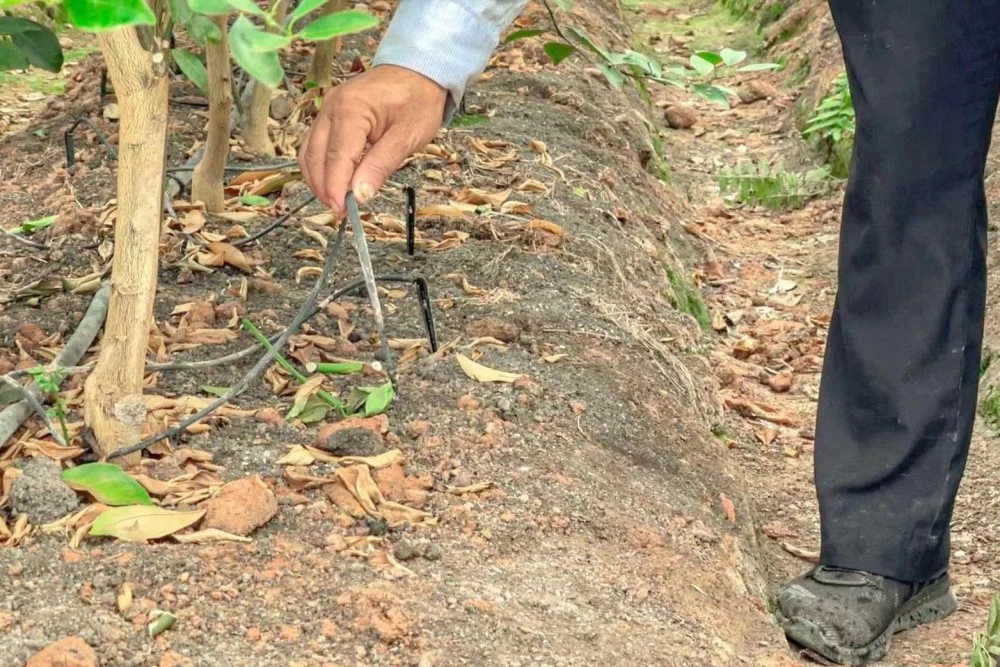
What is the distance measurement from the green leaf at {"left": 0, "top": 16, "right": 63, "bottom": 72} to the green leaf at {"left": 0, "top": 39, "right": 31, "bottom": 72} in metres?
0.03

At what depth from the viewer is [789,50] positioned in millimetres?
7262

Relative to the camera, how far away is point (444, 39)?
81.4 inches

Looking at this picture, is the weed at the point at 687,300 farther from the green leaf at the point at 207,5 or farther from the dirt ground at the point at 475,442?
the green leaf at the point at 207,5

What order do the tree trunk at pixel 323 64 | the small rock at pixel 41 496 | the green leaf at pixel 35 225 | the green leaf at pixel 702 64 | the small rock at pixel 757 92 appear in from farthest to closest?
1. the small rock at pixel 757 92
2. the tree trunk at pixel 323 64
3. the green leaf at pixel 35 225
4. the green leaf at pixel 702 64
5. the small rock at pixel 41 496

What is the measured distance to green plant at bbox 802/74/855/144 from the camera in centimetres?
558

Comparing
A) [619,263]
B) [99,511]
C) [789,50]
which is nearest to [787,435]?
[619,263]

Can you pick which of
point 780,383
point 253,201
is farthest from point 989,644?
point 253,201

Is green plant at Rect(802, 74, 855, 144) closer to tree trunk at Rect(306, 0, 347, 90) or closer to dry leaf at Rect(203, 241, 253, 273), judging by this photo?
tree trunk at Rect(306, 0, 347, 90)

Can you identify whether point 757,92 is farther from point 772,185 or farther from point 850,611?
point 850,611

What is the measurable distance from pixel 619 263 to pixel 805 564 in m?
1.00

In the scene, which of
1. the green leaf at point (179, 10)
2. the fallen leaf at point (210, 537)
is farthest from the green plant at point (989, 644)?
the green leaf at point (179, 10)

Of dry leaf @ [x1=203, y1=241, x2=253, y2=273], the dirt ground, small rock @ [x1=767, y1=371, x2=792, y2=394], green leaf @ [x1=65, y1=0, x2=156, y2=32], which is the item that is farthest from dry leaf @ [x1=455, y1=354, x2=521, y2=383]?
small rock @ [x1=767, y1=371, x2=792, y2=394]

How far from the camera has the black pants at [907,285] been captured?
7.42 feet

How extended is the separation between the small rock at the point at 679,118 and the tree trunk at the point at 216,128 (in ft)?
12.5
